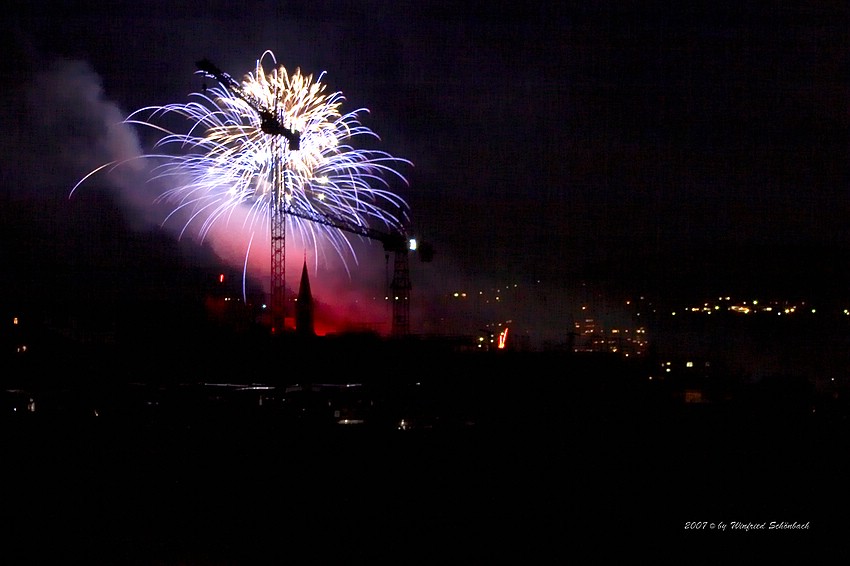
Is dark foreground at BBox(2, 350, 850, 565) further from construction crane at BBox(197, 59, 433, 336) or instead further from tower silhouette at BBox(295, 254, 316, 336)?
tower silhouette at BBox(295, 254, 316, 336)

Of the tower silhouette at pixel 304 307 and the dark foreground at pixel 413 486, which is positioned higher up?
the tower silhouette at pixel 304 307

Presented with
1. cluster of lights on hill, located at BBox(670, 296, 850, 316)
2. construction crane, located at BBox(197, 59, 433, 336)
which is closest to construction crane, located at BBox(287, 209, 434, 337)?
construction crane, located at BBox(197, 59, 433, 336)

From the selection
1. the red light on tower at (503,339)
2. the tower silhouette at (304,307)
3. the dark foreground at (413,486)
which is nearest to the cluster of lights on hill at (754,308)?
the red light on tower at (503,339)

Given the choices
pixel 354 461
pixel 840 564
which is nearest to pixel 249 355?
pixel 354 461

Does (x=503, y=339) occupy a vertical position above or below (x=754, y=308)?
below

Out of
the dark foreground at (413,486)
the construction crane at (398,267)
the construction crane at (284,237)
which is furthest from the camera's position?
the construction crane at (398,267)

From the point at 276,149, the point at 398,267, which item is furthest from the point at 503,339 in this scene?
the point at 276,149

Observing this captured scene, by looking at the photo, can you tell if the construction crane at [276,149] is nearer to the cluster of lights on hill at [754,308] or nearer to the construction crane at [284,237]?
the construction crane at [284,237]

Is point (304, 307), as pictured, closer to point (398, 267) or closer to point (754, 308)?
point (398, 267)
